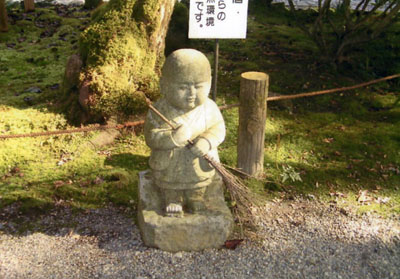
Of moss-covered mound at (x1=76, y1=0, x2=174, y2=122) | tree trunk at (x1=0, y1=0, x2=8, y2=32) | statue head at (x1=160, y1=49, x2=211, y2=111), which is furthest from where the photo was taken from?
tree trunk at (x1=0, y1=0, x2=8, y2=32)

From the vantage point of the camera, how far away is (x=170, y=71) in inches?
143

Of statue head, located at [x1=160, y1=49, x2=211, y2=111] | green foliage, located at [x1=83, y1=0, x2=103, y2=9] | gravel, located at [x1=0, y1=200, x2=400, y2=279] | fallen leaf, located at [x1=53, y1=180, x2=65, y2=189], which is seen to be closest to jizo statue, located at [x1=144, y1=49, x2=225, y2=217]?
statue head, located at [x1=160, y1=49, x2=211, y2=111]

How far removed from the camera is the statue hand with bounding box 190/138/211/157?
12.3ft

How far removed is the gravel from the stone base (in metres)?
0.08

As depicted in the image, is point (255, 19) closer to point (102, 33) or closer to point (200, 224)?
point (102, 33)

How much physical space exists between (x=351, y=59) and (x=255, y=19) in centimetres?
358

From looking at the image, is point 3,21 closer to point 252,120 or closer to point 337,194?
point 252,120

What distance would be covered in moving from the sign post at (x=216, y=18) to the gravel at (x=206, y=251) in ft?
6.72

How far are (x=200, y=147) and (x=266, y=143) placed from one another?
8.44 feet

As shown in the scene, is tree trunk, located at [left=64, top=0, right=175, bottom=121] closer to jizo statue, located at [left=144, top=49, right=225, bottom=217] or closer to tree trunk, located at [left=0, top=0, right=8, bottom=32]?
Result: jizo statue, located at [left=144, top=49, right=225, bottom=217]

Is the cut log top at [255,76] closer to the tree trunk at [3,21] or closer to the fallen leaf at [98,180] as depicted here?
the fallen leaf at [98,180]

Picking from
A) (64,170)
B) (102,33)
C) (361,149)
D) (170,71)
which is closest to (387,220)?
(361,149)

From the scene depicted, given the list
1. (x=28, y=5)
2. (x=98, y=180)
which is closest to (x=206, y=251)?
(x=98, y=180)

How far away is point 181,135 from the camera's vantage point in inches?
146
